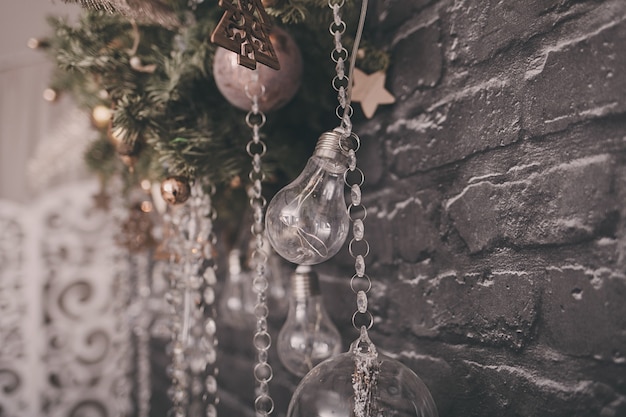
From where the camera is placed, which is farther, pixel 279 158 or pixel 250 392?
pixel 250 392

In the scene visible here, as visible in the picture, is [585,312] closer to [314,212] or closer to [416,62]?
[314,212]

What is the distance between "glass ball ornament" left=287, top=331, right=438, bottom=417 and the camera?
580 millimetres

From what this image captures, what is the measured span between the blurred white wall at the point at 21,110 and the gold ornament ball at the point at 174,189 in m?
2.13

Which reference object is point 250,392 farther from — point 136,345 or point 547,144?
point 547,144

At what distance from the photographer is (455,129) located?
2.42ft

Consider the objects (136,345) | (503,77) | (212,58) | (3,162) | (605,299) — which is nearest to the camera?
(605,299)

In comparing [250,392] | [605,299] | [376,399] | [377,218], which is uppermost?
[377,218]

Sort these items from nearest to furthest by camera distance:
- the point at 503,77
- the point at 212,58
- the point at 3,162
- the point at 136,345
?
1. the point at 503,77
2. the point at 212,58
3. the point at 136,345
4. the point at 3,162

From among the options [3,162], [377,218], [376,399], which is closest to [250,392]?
[377,218]

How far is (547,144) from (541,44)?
13cm

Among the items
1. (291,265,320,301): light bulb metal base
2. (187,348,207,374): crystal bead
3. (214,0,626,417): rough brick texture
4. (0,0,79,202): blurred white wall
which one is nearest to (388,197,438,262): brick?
(214,0,626,417): rough brick texture

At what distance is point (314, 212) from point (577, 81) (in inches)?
13.6

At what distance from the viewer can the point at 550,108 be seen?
61cm

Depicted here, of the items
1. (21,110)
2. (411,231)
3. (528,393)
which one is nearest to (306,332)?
(411,231)
